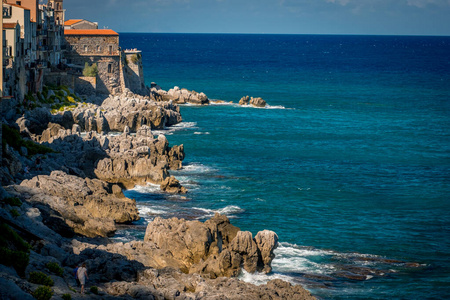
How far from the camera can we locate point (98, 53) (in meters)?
122

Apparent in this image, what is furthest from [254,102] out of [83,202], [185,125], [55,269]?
[55,269]

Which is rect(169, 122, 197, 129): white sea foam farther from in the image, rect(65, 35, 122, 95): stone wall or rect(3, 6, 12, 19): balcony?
rect(3, 6, 12, 19): balcony

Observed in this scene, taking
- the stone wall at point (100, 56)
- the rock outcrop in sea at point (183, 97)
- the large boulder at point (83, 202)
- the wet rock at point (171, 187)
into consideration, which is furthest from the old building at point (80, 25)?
the large boulder at point (83, 202)

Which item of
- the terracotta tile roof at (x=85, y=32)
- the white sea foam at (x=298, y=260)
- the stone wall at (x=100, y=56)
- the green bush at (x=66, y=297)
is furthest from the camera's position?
the stone wall at (x=100, y=56)

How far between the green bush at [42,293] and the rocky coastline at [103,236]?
0.09 m

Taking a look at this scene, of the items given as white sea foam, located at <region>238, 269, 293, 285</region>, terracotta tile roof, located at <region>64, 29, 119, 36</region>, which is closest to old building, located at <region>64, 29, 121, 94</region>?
terracotta tile roof, located at <region>64, 29, 119, 36</region>

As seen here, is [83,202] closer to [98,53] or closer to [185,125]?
[185,125]

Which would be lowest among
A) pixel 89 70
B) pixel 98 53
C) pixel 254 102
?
pixel 254 102

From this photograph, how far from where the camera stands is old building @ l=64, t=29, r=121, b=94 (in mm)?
120375

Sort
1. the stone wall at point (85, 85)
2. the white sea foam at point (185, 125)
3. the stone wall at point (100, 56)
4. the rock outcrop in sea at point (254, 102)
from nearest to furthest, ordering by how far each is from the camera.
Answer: the white sea foam at point (185, 125) < the stone wall at point (85, 85) < the stone wall at point (100, 56) < the rock outcrop in sea at point (254, 102)

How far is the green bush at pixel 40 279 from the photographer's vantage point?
3328 cm

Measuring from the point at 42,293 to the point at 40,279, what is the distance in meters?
Result: 2.52

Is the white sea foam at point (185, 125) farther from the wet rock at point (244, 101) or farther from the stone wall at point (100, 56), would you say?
the wet rock at point (244, 101)

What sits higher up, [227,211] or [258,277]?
[227,211]
